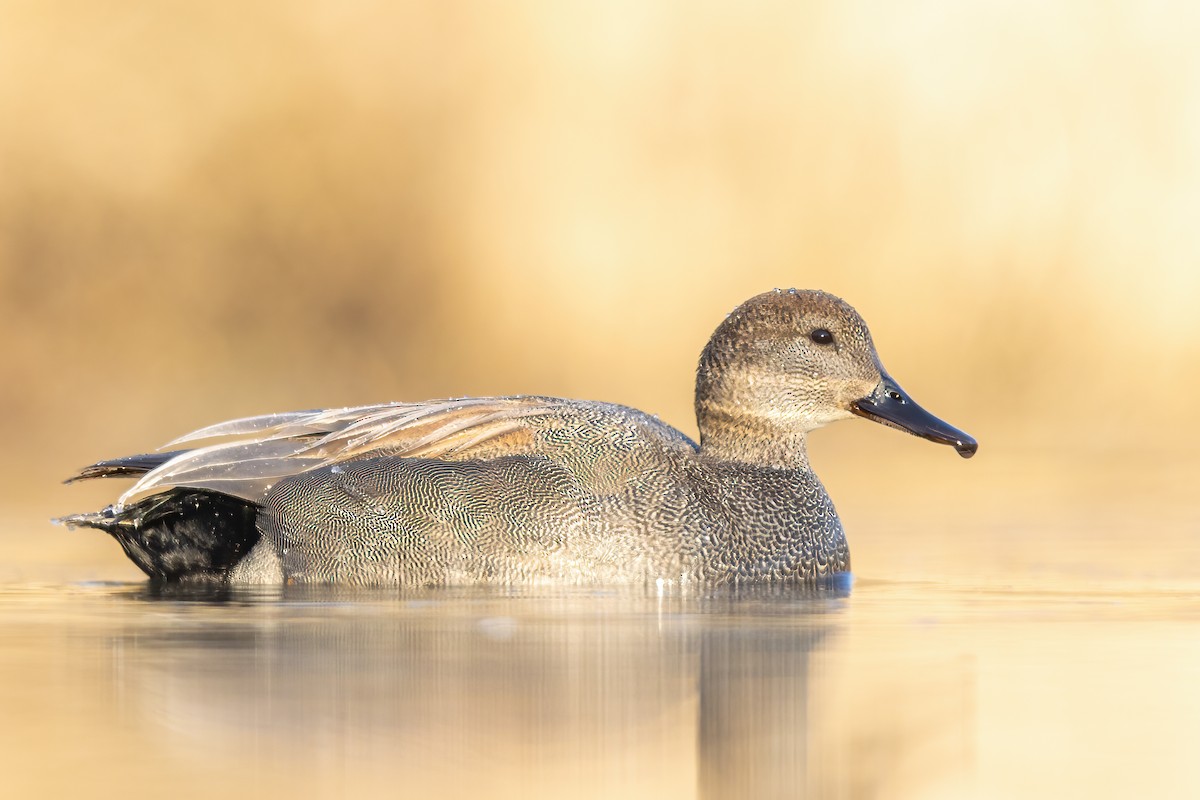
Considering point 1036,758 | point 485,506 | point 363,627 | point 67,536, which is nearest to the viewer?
point 1036,758

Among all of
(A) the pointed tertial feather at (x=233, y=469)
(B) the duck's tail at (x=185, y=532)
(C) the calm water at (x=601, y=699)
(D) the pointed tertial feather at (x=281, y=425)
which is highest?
(D) the pointed tertial feather at (x=281, y=425)

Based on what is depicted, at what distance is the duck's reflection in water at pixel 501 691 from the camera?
14.2 feet

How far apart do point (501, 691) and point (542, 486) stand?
102 inches

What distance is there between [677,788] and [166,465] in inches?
164

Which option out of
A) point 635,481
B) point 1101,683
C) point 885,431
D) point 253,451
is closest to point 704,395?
point 635,481

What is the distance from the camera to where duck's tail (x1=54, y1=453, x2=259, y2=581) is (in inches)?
315

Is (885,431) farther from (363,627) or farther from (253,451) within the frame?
(363,627)

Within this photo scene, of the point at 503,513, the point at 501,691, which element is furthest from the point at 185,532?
the point at 501,691

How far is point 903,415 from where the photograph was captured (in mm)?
8266

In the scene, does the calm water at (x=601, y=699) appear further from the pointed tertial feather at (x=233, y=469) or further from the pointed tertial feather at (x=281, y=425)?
the pointed tertial feather at (x=281, y=425)

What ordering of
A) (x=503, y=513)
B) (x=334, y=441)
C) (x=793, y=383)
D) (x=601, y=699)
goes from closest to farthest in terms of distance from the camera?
(x=601, y=699)
(x=503, y=513)
(x=334, y=441)
(x=793, y=383)

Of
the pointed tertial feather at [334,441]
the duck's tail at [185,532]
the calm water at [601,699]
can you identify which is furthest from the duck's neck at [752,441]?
the duck's tail at [185,532]

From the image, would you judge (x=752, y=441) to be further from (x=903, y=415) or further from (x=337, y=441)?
(x=337, y=441)

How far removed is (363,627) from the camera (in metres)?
6.41
